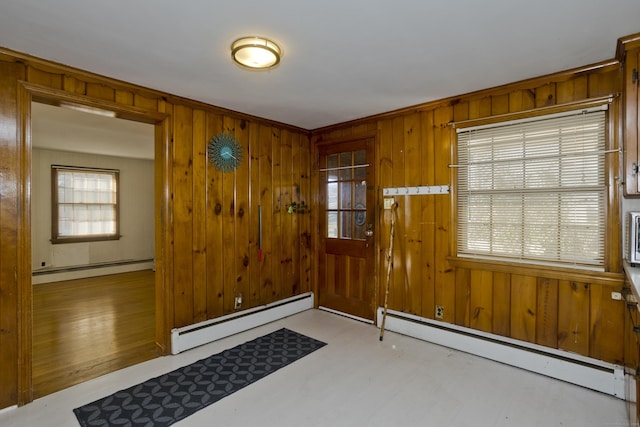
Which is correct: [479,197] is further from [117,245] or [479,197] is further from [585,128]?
[117,245]

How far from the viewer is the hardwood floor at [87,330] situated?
260 cm

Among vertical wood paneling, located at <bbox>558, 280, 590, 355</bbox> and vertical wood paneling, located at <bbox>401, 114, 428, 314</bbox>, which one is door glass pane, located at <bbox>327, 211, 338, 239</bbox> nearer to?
vertical wood paneling, located at <bbox>401, 114, 428, 314</bbox>

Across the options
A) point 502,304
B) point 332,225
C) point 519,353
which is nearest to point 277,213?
point 332,225

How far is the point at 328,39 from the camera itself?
194cm

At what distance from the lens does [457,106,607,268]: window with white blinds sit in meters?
2.36

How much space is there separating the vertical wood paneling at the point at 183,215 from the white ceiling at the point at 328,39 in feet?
1.22

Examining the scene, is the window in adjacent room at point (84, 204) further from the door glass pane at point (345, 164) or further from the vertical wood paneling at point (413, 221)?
the vertical wood paneling at point (413, 221)

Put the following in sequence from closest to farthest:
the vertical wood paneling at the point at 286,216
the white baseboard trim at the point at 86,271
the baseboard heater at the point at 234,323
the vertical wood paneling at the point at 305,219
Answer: the baseboard heater at the point at 234,323 → the vertical wood paneling at the point at 286,216 → the vertical wood paneling at the point at 305,219 → the white baseboard trim at the point at 86,271

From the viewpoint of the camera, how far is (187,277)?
3.06m

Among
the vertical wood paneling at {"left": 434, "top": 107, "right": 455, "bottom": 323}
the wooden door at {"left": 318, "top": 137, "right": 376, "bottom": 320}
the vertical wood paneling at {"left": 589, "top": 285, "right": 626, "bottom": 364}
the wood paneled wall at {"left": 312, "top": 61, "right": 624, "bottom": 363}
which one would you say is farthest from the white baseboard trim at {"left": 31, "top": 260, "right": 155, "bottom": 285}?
the vertical wood paneling at {"left": 589, "top": 285, "right": 626, "bottom": 364}

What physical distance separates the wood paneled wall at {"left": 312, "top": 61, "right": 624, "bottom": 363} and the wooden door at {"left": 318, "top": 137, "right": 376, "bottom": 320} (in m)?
0.15

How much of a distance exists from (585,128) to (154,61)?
322cm

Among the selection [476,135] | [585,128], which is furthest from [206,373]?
[585,128]

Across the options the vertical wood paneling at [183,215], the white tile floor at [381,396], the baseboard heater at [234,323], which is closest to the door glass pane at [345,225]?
the baseboard heater at [234,323]
